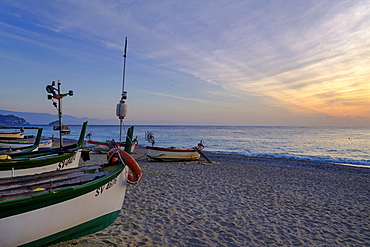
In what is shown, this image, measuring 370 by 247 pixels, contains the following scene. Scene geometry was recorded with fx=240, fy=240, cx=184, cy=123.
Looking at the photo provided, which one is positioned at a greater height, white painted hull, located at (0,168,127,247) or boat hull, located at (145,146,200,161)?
white painted hull, located at (0,168,127,247)

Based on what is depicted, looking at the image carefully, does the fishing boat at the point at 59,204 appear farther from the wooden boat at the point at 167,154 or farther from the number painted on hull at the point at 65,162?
the wooden boat at the point at 167,154

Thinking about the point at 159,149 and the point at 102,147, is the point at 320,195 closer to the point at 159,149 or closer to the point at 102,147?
the point at 159,149

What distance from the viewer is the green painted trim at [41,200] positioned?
2.99 m

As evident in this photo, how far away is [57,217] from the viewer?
11.8 ft

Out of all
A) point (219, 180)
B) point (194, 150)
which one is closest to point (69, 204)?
point (219, 180)

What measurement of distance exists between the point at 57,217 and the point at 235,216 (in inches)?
175

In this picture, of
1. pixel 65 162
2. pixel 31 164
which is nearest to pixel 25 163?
pixel 31 164

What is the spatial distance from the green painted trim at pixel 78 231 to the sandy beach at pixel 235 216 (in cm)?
35

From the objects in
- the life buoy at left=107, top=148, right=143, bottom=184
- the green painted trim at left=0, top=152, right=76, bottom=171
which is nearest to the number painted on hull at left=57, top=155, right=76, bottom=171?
the green painted trim at left=0, top=152, right=76, bottom=171

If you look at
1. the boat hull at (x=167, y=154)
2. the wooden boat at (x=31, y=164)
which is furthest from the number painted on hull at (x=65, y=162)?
the boat hull at (x=167, y=154)

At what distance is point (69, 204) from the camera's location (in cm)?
374

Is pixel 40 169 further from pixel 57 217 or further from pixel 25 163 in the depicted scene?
pixel 57 217

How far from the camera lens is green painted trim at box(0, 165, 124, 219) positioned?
2992 mm

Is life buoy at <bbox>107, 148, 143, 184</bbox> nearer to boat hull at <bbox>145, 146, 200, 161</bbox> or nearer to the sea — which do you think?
the sea
